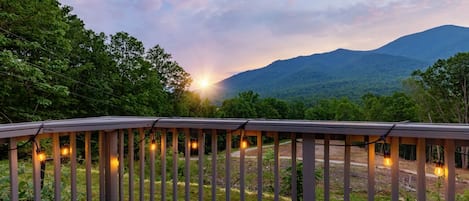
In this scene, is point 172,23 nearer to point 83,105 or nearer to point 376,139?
point 83,105

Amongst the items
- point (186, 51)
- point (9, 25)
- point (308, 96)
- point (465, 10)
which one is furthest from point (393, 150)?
point (308, 96)

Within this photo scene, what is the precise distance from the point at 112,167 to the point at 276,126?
128 centimetres

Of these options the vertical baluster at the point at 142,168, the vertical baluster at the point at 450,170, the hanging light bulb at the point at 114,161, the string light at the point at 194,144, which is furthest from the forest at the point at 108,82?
the hanging light bulb at the point at 114,161

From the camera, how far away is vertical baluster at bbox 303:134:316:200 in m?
1.77

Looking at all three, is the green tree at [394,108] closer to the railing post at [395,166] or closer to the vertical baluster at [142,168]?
the railing post at [395,166]

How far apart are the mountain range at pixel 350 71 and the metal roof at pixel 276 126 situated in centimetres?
2158

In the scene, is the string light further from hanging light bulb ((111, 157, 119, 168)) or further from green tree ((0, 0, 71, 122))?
green tree ((0, 0, 71, 122))

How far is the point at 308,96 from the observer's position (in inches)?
1104

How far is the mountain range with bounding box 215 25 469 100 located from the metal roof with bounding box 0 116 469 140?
850 inches

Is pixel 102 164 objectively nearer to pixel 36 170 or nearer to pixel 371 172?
pixel 36 170

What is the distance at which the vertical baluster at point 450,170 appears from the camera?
1443mm

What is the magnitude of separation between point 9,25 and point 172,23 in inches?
267

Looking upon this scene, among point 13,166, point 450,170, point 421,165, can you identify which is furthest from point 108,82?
point 450,170

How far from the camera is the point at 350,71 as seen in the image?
136ft
